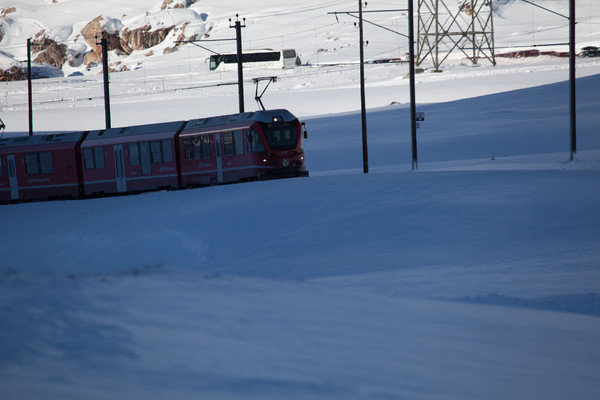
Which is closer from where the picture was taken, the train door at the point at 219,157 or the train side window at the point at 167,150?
the train door at the point at 219,157

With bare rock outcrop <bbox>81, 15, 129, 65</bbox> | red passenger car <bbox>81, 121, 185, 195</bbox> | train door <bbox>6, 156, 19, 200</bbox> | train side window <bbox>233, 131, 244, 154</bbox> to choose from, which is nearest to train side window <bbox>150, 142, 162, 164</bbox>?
red passenger car <bbox>81, 121, 185, 195</bbox>

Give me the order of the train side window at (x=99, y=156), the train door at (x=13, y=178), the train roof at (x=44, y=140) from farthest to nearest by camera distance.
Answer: the train door at (x=13, y=178) → the train roof at (x=44, y=140) → the train side window at (x=99, y=156)

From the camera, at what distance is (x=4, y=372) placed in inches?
180

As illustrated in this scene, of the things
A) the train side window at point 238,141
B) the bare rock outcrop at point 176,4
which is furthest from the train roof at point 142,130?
the bare rock outcrop at point 176,4

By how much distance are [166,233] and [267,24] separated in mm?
119961

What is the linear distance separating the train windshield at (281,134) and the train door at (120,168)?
22.0ft

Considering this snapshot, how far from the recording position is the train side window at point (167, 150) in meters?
26.9

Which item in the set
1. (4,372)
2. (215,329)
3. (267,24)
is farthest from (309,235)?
(267,24)

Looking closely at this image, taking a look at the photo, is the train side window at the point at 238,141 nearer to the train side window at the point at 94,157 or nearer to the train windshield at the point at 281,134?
the train windshield at the point at 281,134

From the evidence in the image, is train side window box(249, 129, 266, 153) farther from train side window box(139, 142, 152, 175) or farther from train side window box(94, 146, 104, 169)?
train side window box(94, 146, 104, 169)

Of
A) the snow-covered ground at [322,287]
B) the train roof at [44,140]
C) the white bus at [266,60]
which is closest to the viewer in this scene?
the snow-covered ground at [322,287]

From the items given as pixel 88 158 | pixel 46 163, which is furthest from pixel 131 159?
pixel 46 163

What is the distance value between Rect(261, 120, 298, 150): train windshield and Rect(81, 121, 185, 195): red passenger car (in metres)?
4.22

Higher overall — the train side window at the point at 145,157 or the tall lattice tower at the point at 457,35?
the tall lattice tower at the point at 457,35
